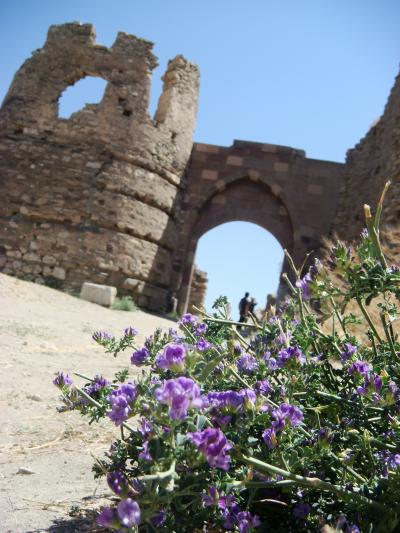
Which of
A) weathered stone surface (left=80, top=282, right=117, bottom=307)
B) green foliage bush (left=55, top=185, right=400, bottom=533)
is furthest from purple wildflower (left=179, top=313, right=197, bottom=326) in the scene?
weathered stone surface (left=80, top=282, right=117, bottom=307)

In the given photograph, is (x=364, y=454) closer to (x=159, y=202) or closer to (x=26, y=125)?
(x=159, y=202)

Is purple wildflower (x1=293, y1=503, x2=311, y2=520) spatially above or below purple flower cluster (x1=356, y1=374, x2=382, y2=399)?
below

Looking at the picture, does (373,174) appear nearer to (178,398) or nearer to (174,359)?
(174,359)

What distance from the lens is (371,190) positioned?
9.95 metres

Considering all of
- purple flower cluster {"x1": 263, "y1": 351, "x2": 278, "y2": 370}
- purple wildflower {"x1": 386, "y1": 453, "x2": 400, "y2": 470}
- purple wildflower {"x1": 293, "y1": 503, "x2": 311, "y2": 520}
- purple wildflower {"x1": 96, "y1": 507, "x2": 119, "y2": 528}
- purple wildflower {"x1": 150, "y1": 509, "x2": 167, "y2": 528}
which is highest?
purple flower cluster {"x1": 263, "y1": 351, "x2": 278, "y2": 370}

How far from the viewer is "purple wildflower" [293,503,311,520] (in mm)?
1321

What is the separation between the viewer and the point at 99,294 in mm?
8953

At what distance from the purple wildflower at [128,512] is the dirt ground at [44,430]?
0.71m

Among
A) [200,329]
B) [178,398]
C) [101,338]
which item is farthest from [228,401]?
[101,338]

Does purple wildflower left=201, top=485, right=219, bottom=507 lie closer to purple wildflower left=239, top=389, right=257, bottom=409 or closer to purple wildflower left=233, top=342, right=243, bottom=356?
purple wildflower left=239, top=389, right=257, bottom=409

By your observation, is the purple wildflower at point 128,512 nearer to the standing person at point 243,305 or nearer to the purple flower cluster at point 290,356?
the purple flower cluster at point 290,356

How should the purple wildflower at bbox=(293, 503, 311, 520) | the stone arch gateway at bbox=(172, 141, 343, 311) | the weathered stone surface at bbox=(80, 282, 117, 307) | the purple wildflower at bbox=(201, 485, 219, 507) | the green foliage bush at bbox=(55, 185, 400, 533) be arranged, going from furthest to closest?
the stone arch gateway at bbox=(172, 141, 343, 311)
the weathered stone surface at bbox=(80, 282, 117, 307)
the purple wildflower at bbox=(293, 503, 311, 520)
the purple wildflower at bbox=(201, 485, 219, 507)
the green foliage bush at bbox=(55, 185, 400, 533)

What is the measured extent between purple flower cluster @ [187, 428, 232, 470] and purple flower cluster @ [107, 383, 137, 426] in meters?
0.23

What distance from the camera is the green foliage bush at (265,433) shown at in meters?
0.98
